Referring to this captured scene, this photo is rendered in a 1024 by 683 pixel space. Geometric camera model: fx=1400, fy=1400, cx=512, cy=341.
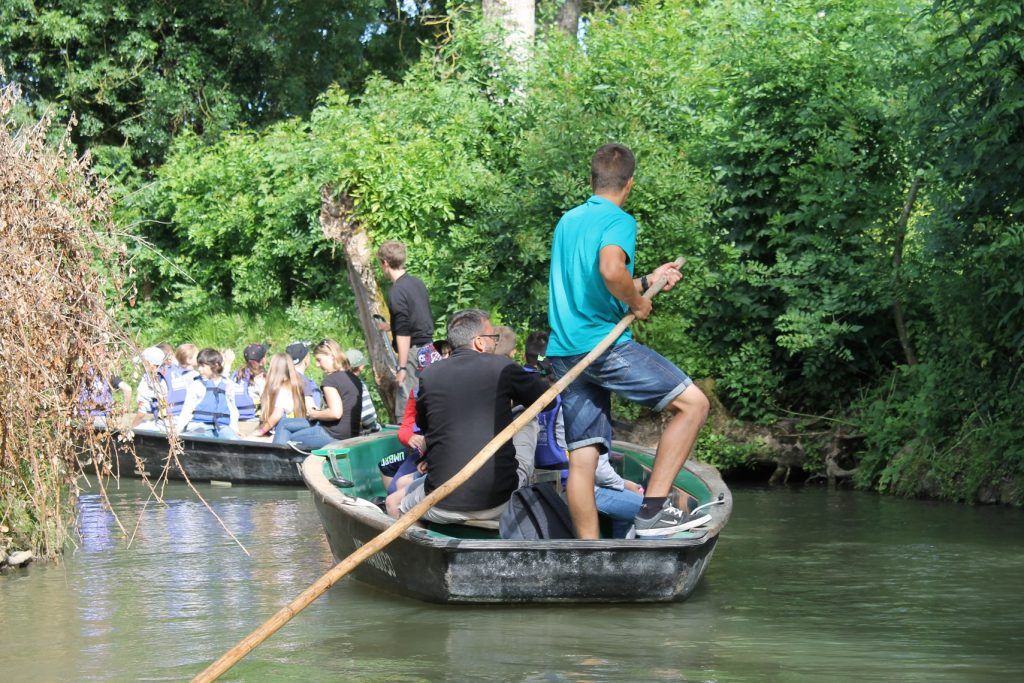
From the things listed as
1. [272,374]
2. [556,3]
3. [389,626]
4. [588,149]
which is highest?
[556,3]

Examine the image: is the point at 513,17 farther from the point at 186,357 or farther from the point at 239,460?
the point at 239,460

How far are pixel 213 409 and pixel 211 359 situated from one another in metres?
0.61

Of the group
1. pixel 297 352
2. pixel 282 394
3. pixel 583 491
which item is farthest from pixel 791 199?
pixel 583 491

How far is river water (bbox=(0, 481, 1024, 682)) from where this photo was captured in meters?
5.52

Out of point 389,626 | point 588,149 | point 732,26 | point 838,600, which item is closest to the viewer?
point 389,626

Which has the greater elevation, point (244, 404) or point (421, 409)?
point (421, 409)

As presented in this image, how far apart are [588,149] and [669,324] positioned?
1.82 m

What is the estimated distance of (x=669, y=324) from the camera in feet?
43.1

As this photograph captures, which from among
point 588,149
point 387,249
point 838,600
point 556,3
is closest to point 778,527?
point 838,600

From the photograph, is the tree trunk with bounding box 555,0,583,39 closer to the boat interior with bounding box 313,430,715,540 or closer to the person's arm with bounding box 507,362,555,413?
the boat interior with bounding box 313,430,715,540

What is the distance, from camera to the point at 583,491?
6734mm

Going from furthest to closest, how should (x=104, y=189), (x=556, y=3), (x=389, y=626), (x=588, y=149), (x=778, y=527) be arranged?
(x=556, y=3)
(x=588, y=149)
(x=778, y=527)
(x=104, y=189)
(x=389, y=626)

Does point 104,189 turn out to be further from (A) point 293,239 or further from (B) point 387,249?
(A) point 293,239

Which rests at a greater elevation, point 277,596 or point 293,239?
point 293,239
